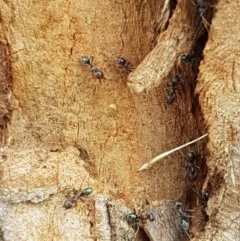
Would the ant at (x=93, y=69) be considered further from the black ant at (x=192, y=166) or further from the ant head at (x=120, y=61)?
the black ant at (x=192, y=166)

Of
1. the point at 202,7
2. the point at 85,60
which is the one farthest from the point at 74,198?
the point at 202,7

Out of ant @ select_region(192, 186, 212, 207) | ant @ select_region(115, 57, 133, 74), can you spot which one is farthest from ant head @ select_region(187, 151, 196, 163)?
ant @ select_region(115, 57, 133, 74)

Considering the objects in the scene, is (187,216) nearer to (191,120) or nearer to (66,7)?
(191,120)

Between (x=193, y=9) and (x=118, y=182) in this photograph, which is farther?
(x=118, y=182)

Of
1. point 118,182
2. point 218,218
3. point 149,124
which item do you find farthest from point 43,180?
point 218,218

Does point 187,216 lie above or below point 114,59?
below

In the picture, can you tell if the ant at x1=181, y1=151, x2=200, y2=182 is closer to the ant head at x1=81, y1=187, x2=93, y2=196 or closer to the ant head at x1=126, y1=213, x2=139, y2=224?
the ant head at x1=126, y1=213, x2=139, y2=224

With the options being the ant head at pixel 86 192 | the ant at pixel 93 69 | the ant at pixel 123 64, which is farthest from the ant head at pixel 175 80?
the ant head at pixel 86 192
